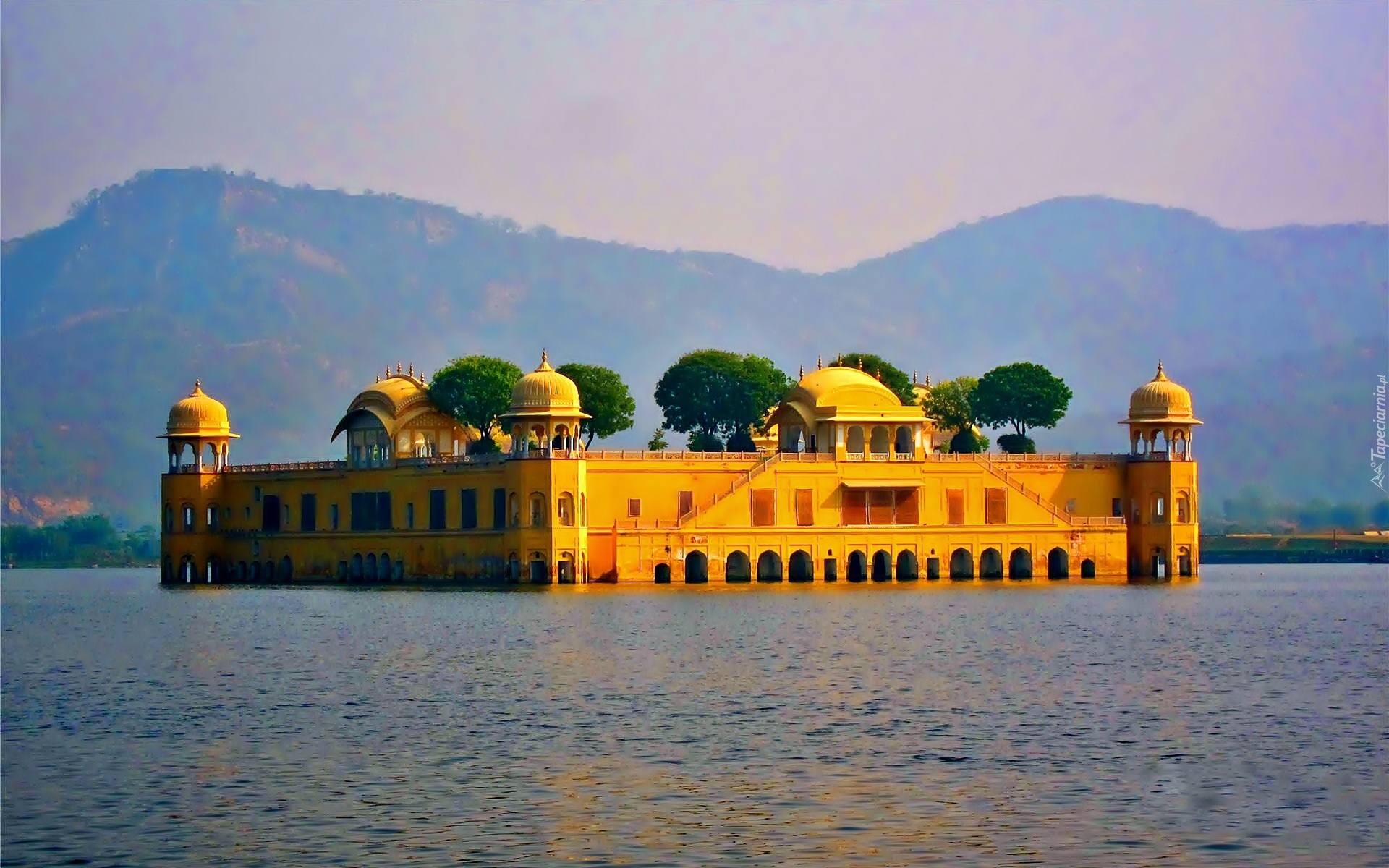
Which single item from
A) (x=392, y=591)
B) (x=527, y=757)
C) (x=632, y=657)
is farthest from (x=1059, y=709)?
(x=392, y=591)

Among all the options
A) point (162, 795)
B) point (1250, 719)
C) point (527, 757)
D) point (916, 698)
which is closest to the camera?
point (162, 795)

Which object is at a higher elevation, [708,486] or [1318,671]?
[708,486]

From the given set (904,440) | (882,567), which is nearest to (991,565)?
(882,567)

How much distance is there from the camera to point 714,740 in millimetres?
33594

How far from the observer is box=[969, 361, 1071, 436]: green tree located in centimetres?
10331

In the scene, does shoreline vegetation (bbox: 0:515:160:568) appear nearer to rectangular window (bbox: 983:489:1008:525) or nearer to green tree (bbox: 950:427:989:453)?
green tree (bbox: 950:427:989:453)

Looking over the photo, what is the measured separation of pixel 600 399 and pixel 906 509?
17757mm

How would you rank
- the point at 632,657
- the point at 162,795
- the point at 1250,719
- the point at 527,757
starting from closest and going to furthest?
the point at 162,795
the point at 527,757
the point at 1250,719
the point at 632,657

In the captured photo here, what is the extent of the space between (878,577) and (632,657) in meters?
39.3

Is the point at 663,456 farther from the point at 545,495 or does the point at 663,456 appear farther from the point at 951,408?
the point at 951,408

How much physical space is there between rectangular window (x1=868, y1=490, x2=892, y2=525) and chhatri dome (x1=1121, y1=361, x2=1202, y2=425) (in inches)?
433

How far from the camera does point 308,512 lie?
95.4m

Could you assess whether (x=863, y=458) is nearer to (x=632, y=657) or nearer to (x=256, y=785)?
(x=632, y=657)

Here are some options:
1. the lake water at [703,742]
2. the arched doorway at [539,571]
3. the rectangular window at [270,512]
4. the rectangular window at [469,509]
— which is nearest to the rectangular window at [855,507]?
the arched doorway at [539,571]
